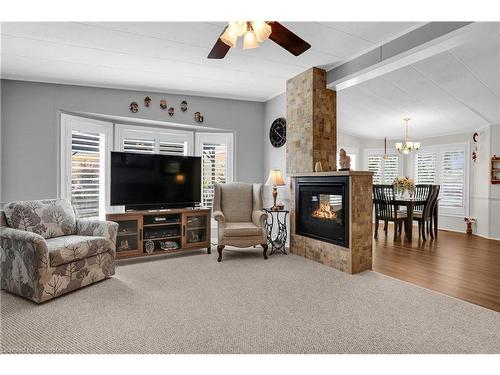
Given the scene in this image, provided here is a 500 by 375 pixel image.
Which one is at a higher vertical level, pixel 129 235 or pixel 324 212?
pixel 324 212

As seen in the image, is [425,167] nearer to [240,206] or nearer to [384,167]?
[384,167]

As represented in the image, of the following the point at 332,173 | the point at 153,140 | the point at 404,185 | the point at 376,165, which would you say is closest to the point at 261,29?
the point at 332,173

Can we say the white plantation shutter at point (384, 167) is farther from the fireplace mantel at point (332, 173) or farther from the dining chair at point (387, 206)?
the fireplace mantel at point (332, 173)

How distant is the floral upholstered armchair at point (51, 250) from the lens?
2.59m

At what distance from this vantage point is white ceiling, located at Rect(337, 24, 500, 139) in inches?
149

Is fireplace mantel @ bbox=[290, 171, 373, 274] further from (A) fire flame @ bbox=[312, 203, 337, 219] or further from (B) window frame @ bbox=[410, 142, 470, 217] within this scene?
(B) window frame @ bbox=[410, 142, 470, 217]

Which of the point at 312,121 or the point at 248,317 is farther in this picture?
the point at 312,121

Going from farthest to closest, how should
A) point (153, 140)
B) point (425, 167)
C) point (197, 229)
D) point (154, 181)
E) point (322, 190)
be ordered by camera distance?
point (425, 167) < point (153, 140) < point (197, 229) < point (154, 181) < point (322, 190)

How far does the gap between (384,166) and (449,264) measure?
439 centimetres

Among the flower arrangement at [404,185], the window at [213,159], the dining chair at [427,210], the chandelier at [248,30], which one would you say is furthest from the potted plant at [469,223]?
the chandelier at [248,30]

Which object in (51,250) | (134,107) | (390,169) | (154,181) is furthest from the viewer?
(390,169)

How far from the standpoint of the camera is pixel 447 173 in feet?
22.2

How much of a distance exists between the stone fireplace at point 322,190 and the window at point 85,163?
2.91 metres
